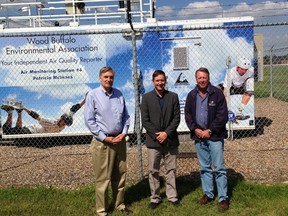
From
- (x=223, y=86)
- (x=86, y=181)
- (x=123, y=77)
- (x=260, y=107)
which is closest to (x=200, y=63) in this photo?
(x=223, y=86)

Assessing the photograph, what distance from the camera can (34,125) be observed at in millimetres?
9344

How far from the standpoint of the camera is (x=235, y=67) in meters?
8.98

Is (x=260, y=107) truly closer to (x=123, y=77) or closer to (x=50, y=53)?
(x=123, y=77)

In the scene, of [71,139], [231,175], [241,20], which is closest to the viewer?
[231,175]

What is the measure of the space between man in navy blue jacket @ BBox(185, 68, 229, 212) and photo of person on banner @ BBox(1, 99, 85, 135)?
4.57 m

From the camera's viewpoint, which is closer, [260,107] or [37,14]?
[37,14]

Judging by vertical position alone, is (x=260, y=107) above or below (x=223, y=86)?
below

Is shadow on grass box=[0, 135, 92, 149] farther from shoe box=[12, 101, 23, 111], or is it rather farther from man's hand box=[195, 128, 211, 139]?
man's hand box=[195, 128, 211, 139]

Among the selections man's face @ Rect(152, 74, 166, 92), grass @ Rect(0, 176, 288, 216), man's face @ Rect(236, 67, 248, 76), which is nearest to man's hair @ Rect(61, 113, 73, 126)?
grass @ Rect(0, 176, 288, 216)

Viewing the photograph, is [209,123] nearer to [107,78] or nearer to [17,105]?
[107,78]

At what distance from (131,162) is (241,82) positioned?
3360 mm

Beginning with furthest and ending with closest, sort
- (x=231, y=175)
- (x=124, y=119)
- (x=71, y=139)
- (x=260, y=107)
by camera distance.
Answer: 1. (x=260, y=107)
2. (x=71, y=139)
3. (x=231, y=175)
4. (x=124, y=119)

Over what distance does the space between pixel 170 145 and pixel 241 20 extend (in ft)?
15.6

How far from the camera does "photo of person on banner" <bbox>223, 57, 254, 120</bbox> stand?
8984 mm
